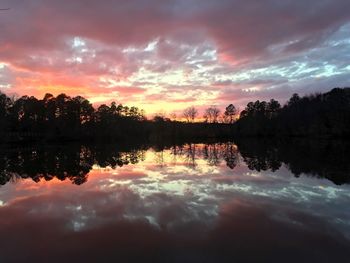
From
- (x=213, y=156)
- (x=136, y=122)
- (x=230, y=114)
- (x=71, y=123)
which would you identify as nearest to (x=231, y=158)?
(x=213, y=156)

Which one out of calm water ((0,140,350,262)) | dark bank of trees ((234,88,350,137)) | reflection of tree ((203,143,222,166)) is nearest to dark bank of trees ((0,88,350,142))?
dark bank of trees ((234,88,350,137))

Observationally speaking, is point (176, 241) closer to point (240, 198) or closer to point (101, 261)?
point (101, 261)

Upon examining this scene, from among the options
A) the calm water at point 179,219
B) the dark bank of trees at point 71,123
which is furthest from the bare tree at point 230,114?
the calm water at point 179,219

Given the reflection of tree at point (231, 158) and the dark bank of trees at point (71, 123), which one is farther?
the dark bank of trees at point (71, 123)

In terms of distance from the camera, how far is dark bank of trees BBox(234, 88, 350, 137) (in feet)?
287

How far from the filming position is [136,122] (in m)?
123

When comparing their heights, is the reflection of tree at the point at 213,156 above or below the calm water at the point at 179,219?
below

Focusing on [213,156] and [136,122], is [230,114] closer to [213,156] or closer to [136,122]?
[136,122]

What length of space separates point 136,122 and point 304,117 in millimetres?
54515

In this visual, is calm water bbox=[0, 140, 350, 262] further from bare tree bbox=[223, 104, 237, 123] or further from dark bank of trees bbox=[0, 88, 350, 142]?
bare tree bbox=[223, 104, 237, 123]

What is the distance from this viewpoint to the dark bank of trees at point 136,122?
88.1 m

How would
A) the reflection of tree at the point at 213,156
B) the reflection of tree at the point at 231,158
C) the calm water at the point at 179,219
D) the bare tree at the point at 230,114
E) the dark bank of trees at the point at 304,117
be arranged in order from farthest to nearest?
the bare tree at the point at 230,114
the dark bank of trees at the point at 304,117
the reflection of tree at the point at 213,156
the reflection of tree at the point at 231,158
the calm water at the point at 179,219

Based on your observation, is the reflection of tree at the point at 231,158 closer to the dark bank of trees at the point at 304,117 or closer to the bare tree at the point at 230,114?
the dark bank of trees at the point at 304,117

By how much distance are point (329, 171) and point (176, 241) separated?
17.7 metres
